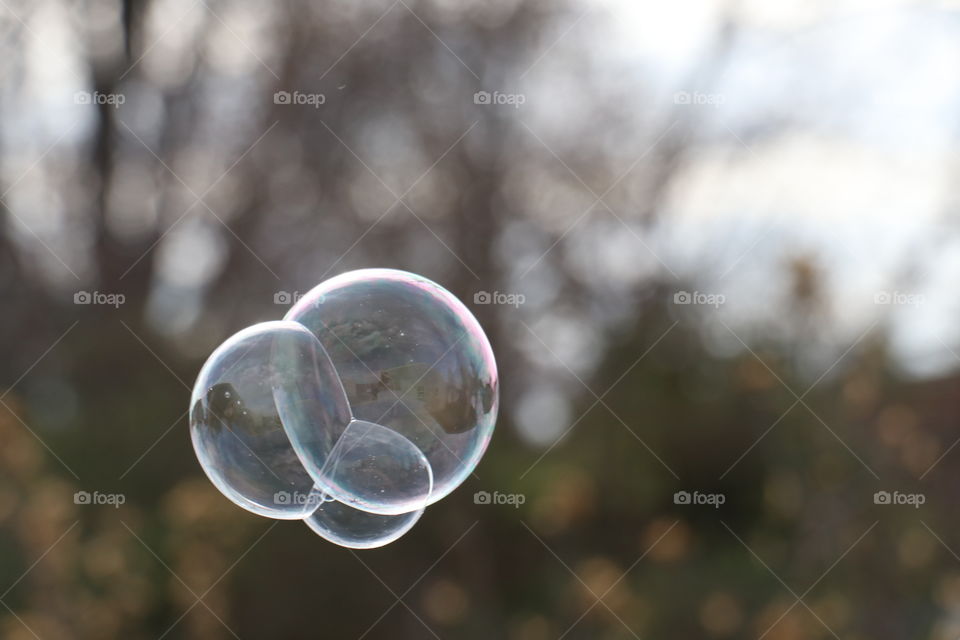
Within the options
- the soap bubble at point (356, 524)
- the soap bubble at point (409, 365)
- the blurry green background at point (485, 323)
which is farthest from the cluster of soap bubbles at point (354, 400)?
the blurry green background at point (485, 323)

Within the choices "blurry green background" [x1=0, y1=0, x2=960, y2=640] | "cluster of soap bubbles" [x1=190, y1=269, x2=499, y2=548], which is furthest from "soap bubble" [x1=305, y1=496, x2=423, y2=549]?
"blurry green background" [x1=0, y1=0, x2=960, y2=640]

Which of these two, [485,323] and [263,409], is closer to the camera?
[263,409]

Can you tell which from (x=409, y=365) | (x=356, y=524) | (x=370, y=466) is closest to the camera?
(x=409, y=365)

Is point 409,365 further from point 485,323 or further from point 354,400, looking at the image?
point 485,323

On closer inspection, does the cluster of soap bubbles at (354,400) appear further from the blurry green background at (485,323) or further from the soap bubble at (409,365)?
the blurry green background at (485,323)

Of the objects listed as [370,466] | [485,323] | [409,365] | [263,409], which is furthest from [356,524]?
[485,323]

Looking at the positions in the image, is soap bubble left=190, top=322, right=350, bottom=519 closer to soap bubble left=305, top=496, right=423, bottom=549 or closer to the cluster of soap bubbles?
the cluster of soap bubbles

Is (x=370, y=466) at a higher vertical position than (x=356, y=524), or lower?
higher
